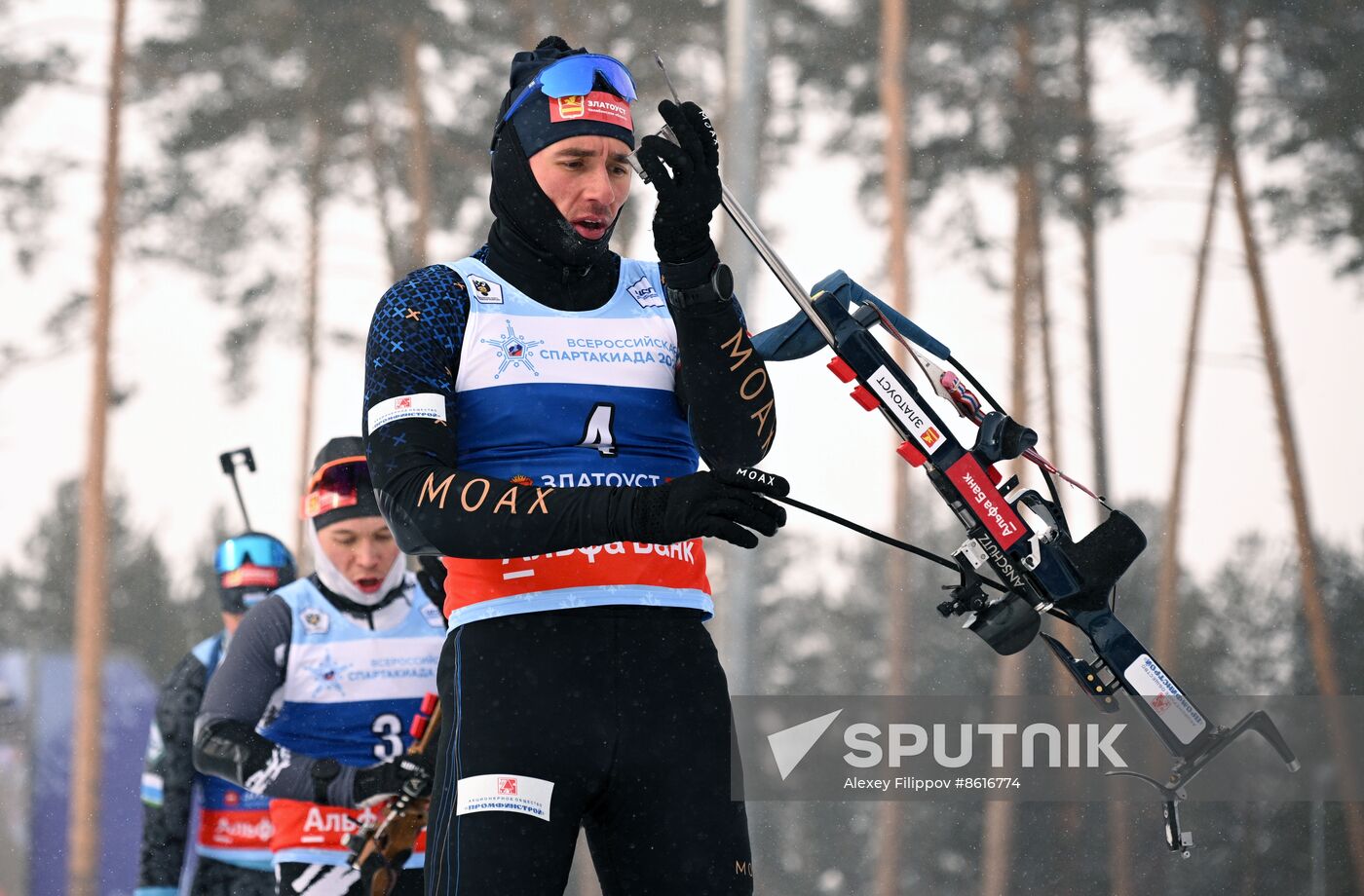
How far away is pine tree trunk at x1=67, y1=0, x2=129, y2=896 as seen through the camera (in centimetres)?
1020

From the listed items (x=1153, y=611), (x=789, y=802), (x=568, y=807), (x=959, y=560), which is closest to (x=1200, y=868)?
(x=1153, y=611)

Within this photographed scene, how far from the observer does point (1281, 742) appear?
3430 millimetres

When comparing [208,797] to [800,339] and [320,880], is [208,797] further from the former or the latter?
[800,339]

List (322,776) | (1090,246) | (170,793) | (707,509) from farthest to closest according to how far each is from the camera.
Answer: (1090,246)
(170,793)
(322,776)
(707,509)

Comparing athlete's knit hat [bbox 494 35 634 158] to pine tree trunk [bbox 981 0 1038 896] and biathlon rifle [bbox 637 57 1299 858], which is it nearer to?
biathlon rifle [bbox 637 57 1299 858]

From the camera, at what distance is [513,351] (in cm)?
239

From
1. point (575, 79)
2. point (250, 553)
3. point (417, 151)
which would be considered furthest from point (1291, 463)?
point (575, 79)

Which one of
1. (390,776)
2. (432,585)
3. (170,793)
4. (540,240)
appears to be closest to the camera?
(540,240)

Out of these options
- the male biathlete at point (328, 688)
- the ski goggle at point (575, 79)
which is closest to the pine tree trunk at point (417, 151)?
the male biathlete at point (328, 688)

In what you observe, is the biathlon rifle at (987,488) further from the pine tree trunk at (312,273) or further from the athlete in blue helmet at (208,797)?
the pine tree trunk at (312,273)

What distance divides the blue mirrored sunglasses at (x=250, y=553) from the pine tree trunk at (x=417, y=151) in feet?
14.5

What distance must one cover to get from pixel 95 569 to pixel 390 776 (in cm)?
728

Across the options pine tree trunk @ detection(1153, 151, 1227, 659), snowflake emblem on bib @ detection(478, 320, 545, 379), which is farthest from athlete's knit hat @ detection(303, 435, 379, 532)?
pine tree trunk @ detection(1153, 151, 1227, 659)

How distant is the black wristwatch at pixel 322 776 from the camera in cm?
405
